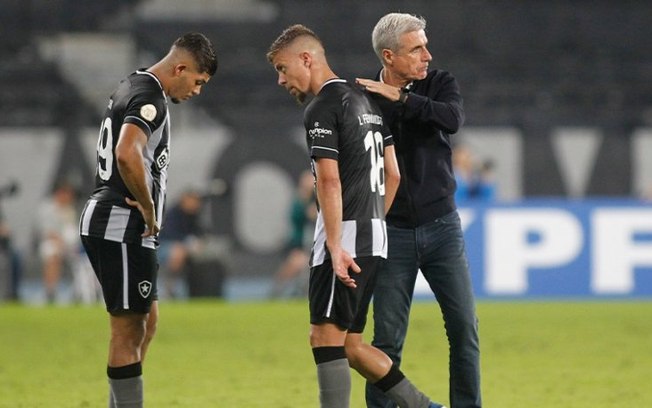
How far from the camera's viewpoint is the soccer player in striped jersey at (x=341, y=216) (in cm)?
556

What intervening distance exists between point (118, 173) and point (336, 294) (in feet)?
4.15

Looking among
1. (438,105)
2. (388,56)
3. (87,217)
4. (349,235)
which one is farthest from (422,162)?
(87,217)

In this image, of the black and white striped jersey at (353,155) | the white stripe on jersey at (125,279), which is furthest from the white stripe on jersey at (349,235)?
the white stripe on jersey at (125,279)

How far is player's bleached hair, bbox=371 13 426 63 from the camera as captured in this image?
6.07 m

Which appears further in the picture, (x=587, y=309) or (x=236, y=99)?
(x=236, y=99)

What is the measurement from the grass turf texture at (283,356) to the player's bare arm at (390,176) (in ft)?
6.27

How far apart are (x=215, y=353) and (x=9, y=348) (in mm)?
1938

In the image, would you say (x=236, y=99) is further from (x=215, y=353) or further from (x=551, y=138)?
(x=215, y=353)

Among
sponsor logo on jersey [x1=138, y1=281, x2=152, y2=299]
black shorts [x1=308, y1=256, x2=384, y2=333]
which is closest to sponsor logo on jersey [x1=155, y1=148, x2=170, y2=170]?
sponsor logo on jersey [x1=138, y1=281, x2=152, y2=299]

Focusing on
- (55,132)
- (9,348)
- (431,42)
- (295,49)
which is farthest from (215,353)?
(431,42)

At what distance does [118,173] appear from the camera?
6.05 metres

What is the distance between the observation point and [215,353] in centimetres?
1052

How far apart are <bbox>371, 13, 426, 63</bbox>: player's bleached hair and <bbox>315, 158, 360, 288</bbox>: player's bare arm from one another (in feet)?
2.84

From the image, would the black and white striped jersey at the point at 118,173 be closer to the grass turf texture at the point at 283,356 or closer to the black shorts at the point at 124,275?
the black shorts at the point at 124,275
